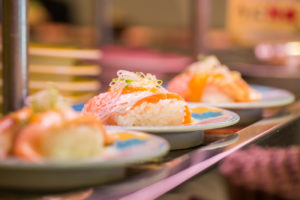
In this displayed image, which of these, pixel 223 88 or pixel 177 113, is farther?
pixel 223 88

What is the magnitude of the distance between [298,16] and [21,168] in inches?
180

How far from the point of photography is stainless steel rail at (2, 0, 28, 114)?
4.64 ft

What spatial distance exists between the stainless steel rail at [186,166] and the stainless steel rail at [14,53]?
549 mm

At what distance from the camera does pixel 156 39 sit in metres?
8.70

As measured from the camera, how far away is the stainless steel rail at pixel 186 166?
100 cm

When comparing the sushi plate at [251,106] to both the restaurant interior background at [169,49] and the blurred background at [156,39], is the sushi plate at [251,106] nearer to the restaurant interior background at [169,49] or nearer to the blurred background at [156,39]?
the restaurant interior background at [169,49]

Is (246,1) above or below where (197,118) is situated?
above

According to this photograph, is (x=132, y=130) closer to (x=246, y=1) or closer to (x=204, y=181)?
(x=204, y=181)

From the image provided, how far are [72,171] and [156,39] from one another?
786 cm

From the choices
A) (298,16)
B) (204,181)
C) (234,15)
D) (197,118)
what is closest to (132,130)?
(204,181)

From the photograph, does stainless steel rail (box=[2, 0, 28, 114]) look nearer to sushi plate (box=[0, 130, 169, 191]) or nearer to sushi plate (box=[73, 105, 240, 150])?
sushi plate (box=[73, 105, 240, 150])

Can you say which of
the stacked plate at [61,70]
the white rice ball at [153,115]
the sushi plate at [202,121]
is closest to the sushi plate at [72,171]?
the sushi plate at [202,121]

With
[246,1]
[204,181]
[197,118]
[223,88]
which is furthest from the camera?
[246,1]

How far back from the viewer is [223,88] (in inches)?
73.5
